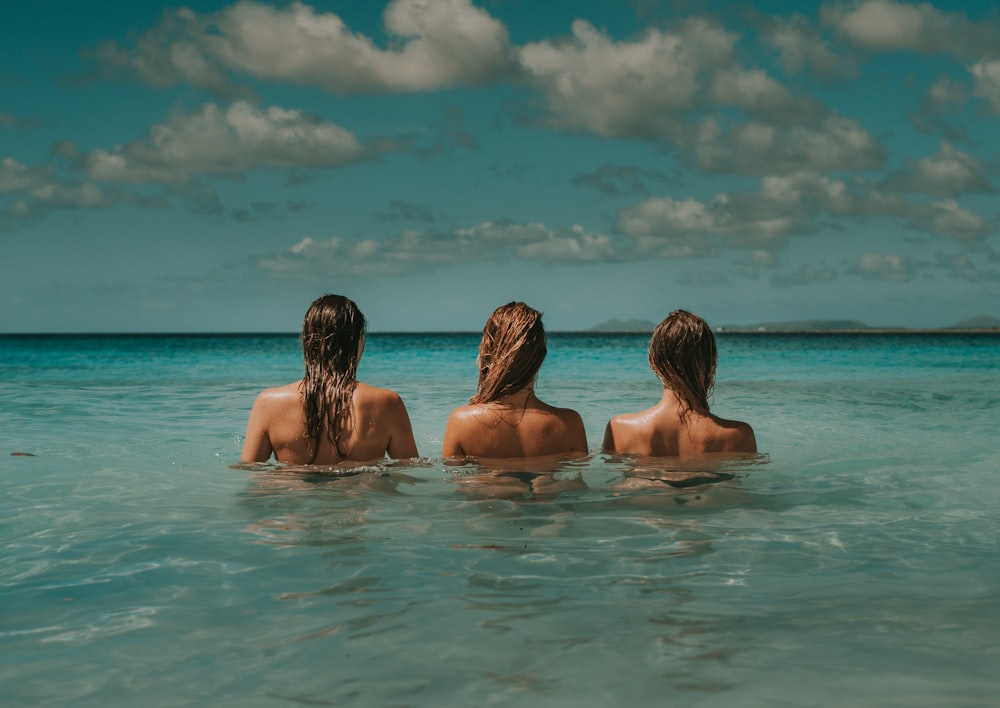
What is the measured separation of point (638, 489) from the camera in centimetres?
517

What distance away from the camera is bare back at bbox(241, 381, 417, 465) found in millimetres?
5277

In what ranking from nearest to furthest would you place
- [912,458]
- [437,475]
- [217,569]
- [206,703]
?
[206,703] → [217,569] → [437,475] → [912,458]

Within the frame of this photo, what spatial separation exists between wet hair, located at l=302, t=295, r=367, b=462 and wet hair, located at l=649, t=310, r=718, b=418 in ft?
6.52

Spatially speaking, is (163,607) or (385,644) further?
(163,607)

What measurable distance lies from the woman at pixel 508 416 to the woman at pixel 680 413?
0.40m

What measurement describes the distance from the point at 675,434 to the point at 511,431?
1141mm

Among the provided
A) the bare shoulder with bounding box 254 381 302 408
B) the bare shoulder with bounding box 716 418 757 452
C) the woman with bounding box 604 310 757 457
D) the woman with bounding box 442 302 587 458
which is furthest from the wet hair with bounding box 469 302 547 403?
the bare shoulder with bounding box 716 418 757 452

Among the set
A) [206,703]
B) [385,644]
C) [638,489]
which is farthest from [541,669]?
[638,489]

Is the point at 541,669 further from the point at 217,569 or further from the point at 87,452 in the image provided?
the point at 87,452

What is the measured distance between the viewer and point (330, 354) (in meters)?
5.12

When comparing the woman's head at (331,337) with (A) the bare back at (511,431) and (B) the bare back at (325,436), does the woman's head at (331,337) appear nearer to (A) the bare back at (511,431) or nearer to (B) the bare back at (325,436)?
(B) the bare back at (325,436)

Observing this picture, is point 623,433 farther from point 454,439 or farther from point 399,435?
point 399,435

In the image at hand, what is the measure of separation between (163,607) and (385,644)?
3.50ft

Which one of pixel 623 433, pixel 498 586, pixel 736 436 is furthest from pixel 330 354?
pixel 736 436
